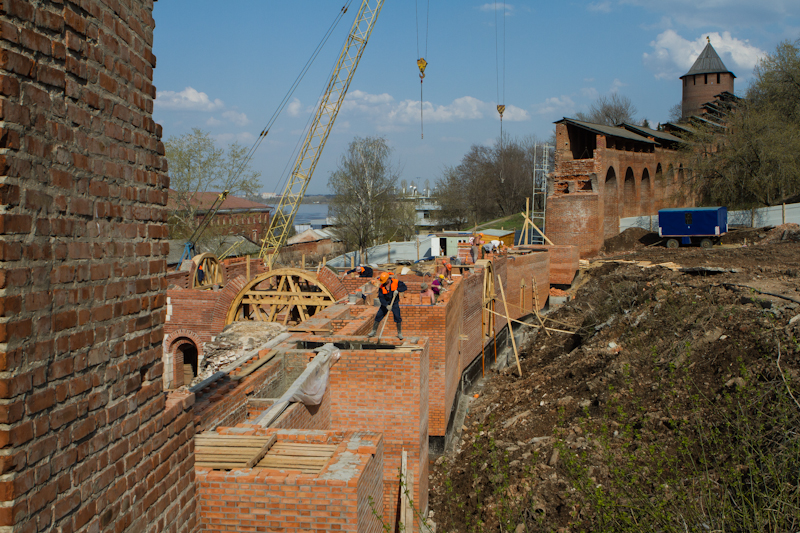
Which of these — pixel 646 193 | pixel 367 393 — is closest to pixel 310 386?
pixel 367 393

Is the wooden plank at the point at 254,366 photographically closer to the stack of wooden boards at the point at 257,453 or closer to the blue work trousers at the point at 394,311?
the stack of wooden boards at the point at 257,453

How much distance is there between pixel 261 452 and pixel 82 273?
282 cm

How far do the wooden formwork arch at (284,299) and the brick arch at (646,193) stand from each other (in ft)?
91.8

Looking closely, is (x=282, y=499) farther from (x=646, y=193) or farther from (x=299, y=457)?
(x=646, y=193)

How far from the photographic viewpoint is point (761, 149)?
29.6 m

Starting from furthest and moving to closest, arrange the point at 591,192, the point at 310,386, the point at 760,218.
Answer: the point at 760,218, the point at 591,192, the point at 310,386

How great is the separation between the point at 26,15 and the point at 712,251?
27042 millimetres

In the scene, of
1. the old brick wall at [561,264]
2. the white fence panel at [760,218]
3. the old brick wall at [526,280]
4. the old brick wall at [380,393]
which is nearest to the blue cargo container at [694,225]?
the white fence panel at [760,218]

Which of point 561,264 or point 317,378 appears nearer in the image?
point 317,378

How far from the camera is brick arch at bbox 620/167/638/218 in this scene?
35109 millimetres

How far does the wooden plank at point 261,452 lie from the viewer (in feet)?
14.9

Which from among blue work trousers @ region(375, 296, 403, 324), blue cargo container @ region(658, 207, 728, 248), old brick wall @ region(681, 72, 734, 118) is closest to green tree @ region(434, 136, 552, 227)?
old brick wall @ region(681, 72, 734, 118)

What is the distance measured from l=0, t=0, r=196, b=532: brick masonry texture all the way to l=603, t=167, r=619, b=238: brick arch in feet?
105

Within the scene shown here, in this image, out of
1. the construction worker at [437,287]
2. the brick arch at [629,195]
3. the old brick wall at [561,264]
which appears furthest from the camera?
the brick arch at [629,195]
